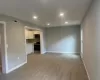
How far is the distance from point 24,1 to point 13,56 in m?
2.92

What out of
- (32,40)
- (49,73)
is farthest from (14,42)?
(32,40)

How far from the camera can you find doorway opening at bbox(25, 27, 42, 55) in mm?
8508

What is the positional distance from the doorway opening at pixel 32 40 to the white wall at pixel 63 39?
1.07 metres

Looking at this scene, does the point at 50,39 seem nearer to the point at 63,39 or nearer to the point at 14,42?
the point at 63,39

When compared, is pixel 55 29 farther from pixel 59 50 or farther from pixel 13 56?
pixel 13 56

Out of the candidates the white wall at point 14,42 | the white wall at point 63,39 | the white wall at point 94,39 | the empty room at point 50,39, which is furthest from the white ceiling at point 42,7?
the white wall at point 63,39

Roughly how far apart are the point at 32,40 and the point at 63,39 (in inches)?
113

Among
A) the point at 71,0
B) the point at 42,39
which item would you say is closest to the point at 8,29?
the point at 71,0

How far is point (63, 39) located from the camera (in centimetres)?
877

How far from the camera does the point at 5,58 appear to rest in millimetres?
4082

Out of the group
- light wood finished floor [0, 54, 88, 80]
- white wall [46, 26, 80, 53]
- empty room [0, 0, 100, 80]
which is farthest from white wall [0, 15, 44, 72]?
white wall [46, 26, 80, 53]

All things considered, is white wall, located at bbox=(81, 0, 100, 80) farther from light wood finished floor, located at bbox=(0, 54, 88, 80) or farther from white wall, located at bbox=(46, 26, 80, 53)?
white wall, located at bbox=(46, 26, 80, 53)

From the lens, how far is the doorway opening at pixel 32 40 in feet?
27.9

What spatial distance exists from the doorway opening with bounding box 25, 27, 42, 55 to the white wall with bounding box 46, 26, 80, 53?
3.50ft
